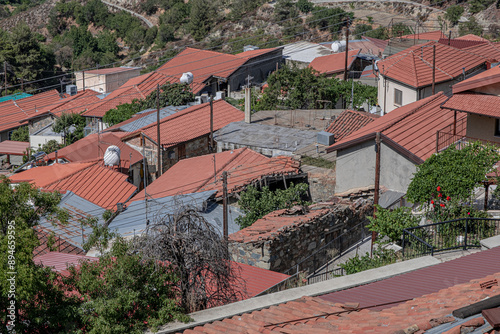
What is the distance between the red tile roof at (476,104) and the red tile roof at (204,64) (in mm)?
26494

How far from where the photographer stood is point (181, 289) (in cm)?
1052

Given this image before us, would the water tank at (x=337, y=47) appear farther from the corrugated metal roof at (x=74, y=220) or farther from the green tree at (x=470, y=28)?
the corrugated metal roof at (x=74, y=220)

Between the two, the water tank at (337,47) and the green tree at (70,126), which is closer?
the green tree at (70,126)

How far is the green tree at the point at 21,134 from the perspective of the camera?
47156 mm

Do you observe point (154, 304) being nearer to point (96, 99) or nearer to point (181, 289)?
point (181, 289)

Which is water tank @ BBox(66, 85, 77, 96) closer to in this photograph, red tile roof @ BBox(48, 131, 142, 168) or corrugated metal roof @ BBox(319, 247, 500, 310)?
red tile roof @ BBox(48, 131, 142, 168)

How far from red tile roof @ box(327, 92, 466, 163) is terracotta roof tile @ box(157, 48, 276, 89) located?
2265 cm

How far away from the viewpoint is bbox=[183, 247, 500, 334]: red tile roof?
8.72 metres

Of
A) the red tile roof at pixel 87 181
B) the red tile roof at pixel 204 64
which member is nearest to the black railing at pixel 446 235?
the red tile roof at pixel 87 181

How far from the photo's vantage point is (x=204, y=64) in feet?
173

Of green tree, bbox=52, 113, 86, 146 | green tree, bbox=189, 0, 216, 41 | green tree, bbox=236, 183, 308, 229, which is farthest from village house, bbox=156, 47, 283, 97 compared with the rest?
green tree, bbox=236, 183, 308, 229

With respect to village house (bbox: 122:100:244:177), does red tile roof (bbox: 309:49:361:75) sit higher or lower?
higher

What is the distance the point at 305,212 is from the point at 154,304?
10061 millimetres

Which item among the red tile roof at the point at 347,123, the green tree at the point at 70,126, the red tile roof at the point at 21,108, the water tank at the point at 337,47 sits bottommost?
the red tile roof at the point at 21,108
